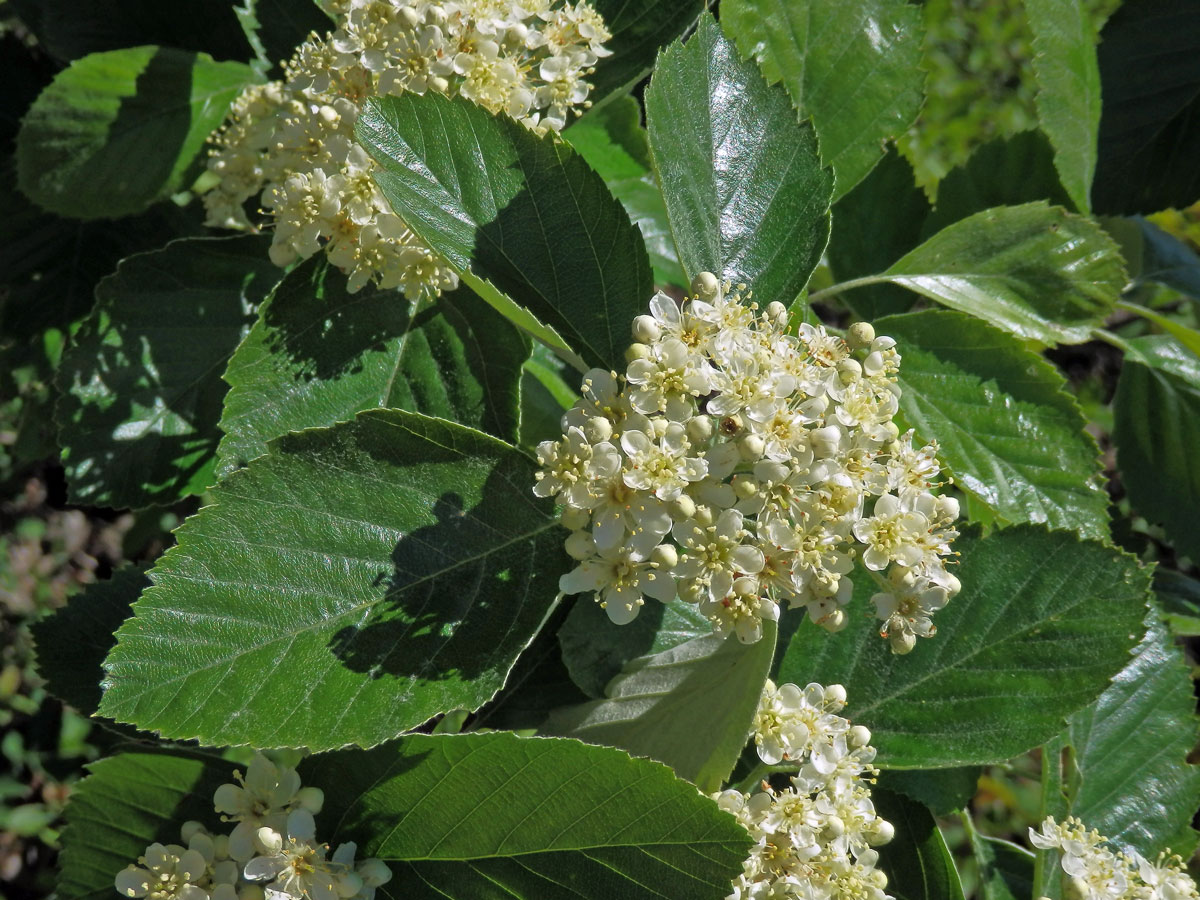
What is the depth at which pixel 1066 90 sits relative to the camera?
2.07m

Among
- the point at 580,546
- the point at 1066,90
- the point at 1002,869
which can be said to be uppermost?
the point at 1066,90

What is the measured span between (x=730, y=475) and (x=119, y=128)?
1.46 meters

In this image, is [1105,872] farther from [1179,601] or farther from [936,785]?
[1179,601]

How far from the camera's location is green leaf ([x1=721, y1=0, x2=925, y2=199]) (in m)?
1.78

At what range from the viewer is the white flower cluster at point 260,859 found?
4.60 ft

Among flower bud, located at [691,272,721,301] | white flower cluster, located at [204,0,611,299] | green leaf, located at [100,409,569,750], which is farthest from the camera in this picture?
white flower cluster, located at [204,0,611,299]

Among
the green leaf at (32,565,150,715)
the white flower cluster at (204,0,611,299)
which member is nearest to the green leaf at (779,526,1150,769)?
the white flower cluster at (204,0,611,299)

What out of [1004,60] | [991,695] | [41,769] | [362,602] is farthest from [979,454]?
[1004,60]

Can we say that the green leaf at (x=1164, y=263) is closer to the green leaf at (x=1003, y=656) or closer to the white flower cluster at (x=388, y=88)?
the green leaf at (x=1003, y=656)

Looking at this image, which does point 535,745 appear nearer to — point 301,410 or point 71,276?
point 301,410

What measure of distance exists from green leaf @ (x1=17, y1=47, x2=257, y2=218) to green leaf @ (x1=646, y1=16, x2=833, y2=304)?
3.50 feet

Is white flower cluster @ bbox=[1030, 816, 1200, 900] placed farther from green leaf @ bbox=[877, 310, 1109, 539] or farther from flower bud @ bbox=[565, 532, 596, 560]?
flower bud @ bbox=[565, 532, 596, 560]

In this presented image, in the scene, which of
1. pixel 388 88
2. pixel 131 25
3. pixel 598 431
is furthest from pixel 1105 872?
pixel 131 25

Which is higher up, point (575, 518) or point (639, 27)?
point (639, 27)
